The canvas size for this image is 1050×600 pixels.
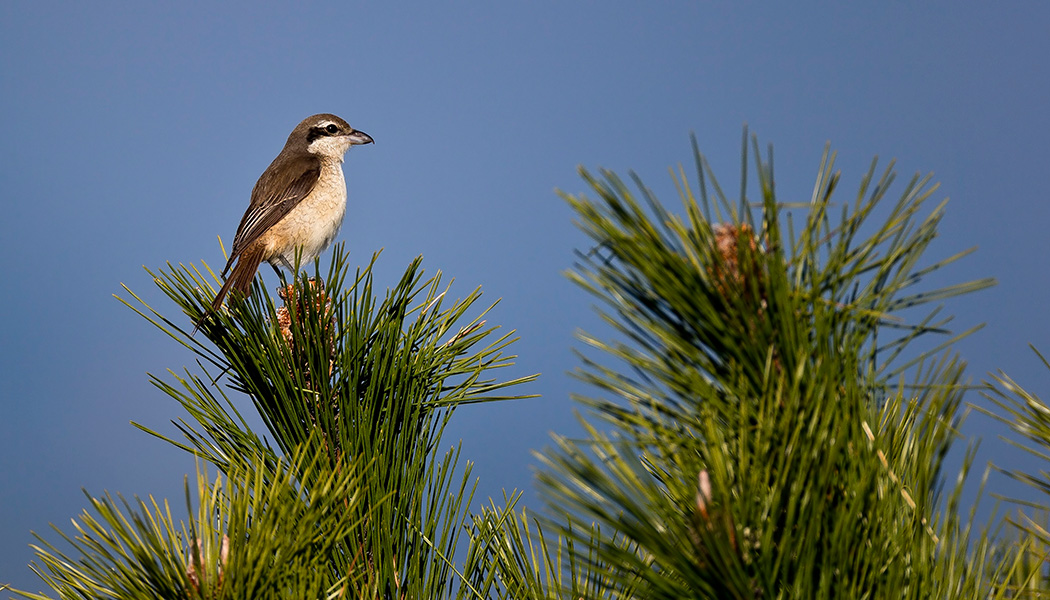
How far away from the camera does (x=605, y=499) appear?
1420 mm

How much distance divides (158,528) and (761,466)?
1.29 m

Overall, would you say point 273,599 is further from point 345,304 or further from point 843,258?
point 843,258

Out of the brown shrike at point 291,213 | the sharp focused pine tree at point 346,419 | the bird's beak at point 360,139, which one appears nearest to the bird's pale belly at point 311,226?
the brown shrike at point 291,213

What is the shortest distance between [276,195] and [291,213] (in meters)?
0.28

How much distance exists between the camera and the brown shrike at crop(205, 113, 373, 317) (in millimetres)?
6293

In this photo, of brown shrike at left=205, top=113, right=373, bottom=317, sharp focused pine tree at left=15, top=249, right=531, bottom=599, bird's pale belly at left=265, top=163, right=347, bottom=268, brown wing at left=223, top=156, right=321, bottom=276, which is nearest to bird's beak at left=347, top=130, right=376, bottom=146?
brown shrike at left=205, top=113, right=373, bottom=317

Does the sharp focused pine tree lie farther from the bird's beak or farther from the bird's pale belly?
the bird's beak

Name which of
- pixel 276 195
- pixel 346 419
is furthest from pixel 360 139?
pixel 346 419

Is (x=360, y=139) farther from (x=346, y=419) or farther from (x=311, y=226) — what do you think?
(x=346, y=419)

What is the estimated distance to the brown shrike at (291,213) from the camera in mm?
6293

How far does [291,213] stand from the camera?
21.4 feet

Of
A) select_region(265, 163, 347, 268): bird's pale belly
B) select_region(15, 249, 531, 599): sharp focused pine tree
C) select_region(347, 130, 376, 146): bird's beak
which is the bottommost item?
select_region(15, 249, 531, 599): sharp focused pine tree

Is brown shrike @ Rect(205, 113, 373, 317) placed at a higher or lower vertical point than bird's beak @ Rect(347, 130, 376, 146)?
lower

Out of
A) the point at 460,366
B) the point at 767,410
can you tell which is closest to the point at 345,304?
the point at 460,366
